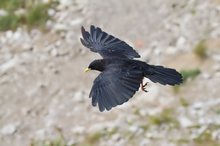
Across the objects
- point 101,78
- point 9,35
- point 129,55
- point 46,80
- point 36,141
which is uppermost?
point 9,35

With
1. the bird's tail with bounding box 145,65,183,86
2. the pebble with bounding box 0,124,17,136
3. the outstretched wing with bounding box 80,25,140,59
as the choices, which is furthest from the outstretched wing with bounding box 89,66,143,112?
the pebble with bounding box 0,124,17,136

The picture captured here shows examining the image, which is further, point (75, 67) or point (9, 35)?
point (9, 35)

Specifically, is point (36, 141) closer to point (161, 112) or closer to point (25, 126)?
point (25, 126)

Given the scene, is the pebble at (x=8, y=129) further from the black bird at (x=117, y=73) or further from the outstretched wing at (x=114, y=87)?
the outstretched wing at (x=114, y=87)

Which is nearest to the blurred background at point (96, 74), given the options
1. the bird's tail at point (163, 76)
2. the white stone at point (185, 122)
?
the white stone at point (185, 122)

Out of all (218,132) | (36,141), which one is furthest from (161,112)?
(36,141)

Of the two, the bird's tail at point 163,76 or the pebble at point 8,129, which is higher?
the pebble at point 8,129

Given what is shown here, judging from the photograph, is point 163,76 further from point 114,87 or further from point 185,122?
point 185,122
